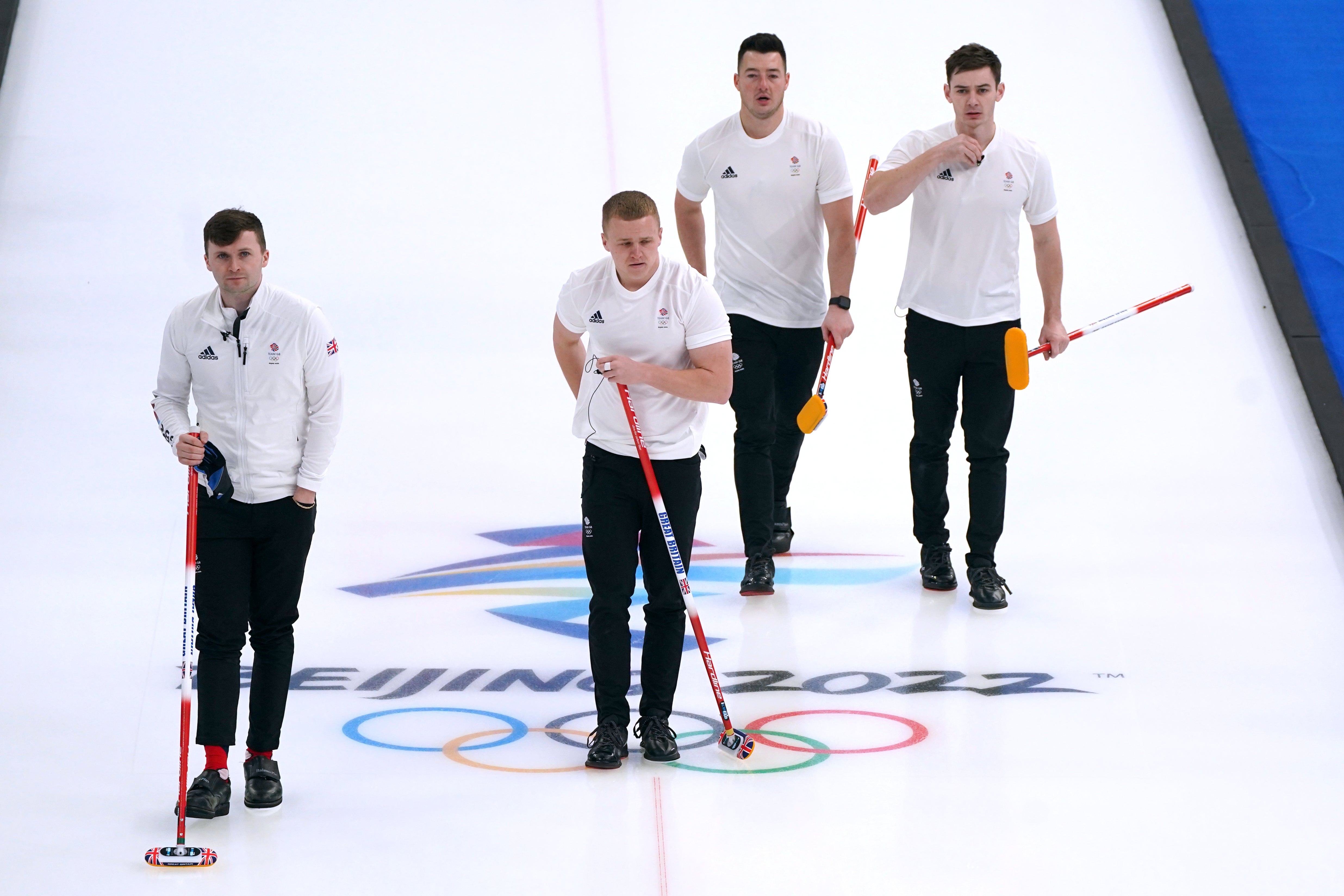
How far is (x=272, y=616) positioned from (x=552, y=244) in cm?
400

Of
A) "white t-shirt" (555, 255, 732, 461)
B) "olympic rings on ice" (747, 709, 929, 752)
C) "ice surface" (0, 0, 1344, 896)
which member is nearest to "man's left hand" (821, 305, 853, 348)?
"ice surface" (0, 0, 1344, 896)

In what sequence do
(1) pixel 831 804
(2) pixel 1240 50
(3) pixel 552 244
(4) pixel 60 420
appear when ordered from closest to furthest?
1. (1) pixel 831 804
2. (4) pixel 60 420
3. (3) pixel 552 244
4. (2) pixel 1240 50

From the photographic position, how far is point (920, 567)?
4.76m

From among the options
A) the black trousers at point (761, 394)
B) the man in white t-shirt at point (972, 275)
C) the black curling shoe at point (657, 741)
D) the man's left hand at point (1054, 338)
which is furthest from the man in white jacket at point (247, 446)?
the man's left hand at point (1054, 338)

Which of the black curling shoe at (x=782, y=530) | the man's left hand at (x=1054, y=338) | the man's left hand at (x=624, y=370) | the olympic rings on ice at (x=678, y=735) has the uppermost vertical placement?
the man's left hand at (x=1054, y=338)

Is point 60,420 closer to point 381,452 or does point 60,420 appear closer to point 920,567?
point 381,452

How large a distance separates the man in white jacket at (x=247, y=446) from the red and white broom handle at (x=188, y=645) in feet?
0.09

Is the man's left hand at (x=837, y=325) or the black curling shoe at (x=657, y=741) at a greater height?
the man's left hand at (x=837, y=325)

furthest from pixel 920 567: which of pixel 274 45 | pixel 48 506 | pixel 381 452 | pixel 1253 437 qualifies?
pixel 274 45

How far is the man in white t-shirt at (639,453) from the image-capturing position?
3.28m

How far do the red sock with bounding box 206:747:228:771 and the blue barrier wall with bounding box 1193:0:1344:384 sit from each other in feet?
14.0

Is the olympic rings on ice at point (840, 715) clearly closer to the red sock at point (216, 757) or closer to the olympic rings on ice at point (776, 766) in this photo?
the olympic rings on ice at point (776, 766)

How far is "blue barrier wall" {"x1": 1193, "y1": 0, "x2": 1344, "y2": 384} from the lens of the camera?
6.15 meters

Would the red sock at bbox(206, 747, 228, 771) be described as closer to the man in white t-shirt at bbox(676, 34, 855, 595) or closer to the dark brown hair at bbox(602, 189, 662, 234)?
the dark brown hair at bbox(602, 189, 662, 234)
